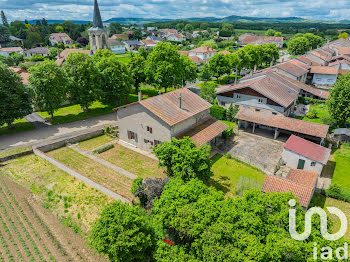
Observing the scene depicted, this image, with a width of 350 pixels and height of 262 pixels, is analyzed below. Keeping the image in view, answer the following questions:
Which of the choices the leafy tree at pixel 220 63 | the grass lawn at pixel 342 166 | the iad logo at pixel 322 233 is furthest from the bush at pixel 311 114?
the iad logo at pixel 322 233

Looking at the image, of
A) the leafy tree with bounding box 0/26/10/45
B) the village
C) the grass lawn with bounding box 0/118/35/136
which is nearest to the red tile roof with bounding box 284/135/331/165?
the village

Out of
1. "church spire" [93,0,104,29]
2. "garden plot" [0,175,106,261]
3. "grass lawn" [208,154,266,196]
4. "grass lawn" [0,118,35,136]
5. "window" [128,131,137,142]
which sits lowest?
"grass lawn" [208,154,266,196]

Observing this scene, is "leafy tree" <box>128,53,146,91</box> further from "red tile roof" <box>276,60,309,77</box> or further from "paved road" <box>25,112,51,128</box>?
"red tile roof" <box>276,60,309,77</box>

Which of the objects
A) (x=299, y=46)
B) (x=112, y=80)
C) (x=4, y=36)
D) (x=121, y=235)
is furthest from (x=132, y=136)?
(x=4, y=36)

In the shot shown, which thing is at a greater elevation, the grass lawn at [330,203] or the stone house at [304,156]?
the stone house at [304,156]

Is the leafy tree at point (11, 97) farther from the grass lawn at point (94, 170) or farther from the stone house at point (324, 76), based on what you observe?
the stone house at point (324, 76)

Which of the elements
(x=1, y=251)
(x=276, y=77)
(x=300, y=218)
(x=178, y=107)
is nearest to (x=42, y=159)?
(x=1, y=251)

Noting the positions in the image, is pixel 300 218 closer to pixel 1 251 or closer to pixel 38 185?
pixel 1 251
